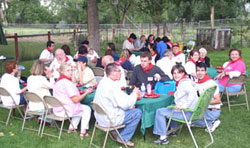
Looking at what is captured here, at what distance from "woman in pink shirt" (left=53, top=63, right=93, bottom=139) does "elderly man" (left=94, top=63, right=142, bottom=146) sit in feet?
1.77

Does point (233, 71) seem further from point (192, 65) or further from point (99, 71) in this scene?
point (99, 71)

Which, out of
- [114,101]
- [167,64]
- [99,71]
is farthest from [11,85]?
[167,64]

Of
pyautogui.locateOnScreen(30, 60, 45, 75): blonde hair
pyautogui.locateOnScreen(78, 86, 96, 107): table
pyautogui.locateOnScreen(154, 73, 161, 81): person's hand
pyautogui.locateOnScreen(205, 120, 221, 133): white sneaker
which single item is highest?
pyautogui.locateOnScreen(30, 60, 45, 75): blonde hair

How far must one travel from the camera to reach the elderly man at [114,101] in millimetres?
4430

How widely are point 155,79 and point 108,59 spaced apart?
94 centimetres

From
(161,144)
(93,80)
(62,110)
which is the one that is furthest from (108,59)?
(161,144)

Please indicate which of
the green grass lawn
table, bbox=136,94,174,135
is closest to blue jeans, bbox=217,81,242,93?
the green grass lawn

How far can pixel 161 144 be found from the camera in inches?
194

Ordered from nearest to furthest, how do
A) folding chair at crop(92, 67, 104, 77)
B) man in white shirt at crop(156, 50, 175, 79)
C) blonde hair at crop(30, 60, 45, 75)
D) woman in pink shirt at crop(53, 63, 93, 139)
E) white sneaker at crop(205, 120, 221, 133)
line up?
1. woman in pink shirt at crop(53, 63, 93, 139)
2. blonde hair at crop(30, 60, 45, 75)
3. white sneaker at crop(205, 120, 221, 133)
4. man in white shirt at crop(156, 50, 175, 79)
5. folding chair at crop(92, 67, 104, 77)

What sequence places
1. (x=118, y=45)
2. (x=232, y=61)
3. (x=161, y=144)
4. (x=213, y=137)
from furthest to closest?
1. (x=118, y=45)
2. (x=232, y=61)
3. (x=213, y=137)
4. (x=161, y=144)

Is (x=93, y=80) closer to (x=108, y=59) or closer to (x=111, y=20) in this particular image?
(x=108, y=59)

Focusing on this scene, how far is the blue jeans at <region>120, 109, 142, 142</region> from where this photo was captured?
15.4 ft

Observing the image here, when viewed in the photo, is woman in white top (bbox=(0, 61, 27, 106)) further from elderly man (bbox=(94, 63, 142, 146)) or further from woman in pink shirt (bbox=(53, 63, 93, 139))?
elderly man (bbox=(94, 63, 142, 146))

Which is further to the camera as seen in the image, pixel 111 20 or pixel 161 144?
pixel 111 20
